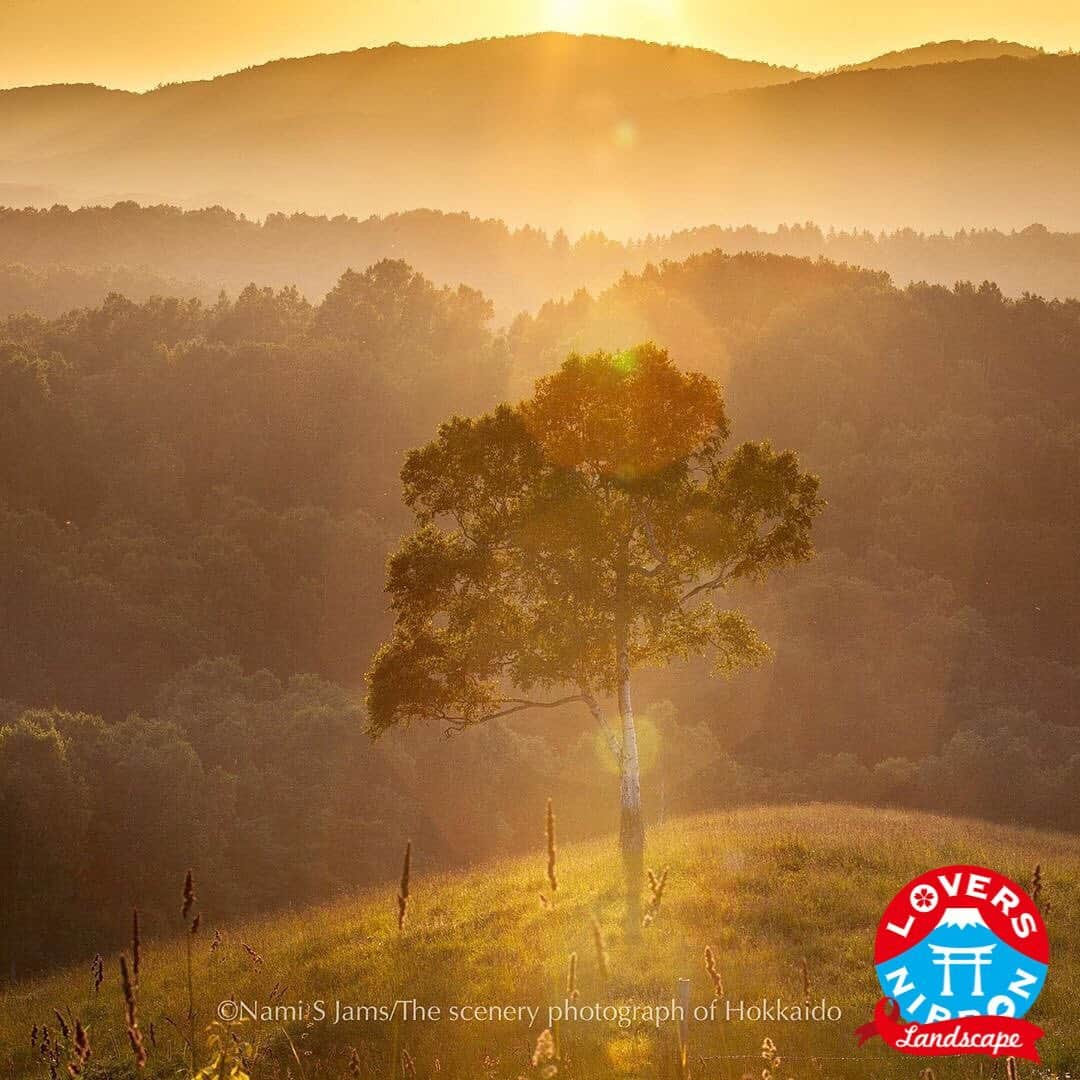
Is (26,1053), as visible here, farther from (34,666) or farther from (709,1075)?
(34,666)

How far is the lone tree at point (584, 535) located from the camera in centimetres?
2480

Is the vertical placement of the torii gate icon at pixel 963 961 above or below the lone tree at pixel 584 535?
below

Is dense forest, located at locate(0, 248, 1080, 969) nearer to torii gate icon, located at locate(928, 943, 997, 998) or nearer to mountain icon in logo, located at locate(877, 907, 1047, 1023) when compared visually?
mountain icon in logo, located at locate(877, 907, 1047, 1023)

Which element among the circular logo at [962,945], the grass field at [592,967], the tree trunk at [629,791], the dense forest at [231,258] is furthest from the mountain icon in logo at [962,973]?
the dense forest at [231,258]

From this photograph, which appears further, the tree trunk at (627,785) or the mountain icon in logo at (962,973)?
the tree trunk at (627,785)

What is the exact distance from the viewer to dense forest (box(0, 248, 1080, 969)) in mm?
43281

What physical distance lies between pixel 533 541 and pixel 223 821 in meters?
22.7

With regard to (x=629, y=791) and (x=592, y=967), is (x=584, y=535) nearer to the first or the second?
(x=629, y=791)

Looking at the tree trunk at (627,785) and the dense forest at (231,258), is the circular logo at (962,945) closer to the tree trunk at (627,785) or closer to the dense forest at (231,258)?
the tree trunk at (627,785)

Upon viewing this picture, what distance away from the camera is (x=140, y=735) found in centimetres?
4303

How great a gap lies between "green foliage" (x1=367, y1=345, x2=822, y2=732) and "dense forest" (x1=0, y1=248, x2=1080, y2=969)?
60.5 ft

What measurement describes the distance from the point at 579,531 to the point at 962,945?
614 inches

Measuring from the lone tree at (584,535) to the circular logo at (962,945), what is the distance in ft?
48.9

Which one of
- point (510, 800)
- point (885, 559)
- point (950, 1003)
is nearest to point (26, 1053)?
point (950, 1003)
